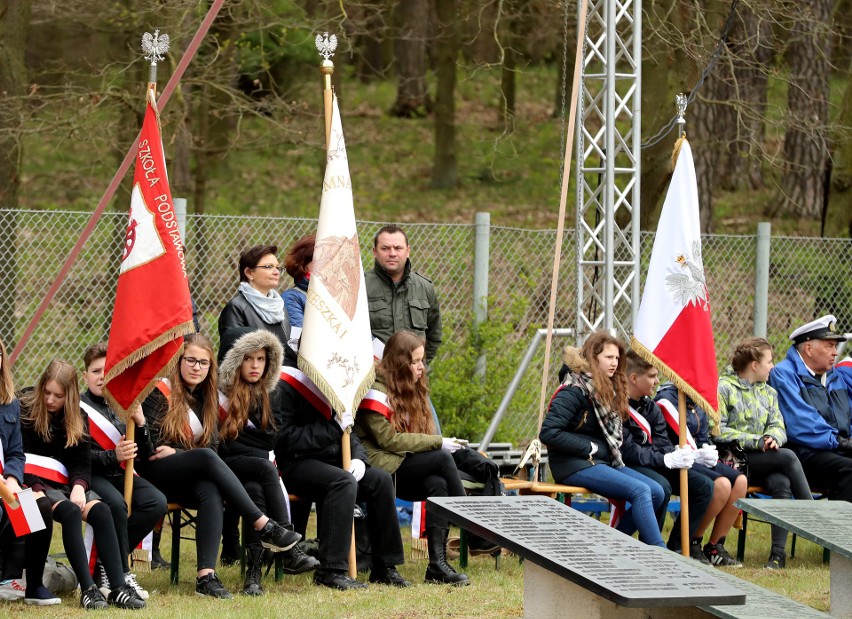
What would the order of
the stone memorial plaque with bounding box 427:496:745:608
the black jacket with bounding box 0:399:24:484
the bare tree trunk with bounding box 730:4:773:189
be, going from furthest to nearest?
the bare tree trunk with bounding box 730:4:773:189, the black jacket with bounding box 0:399:24:484, the stone memorial plaque with bounding box 427:496:745:608

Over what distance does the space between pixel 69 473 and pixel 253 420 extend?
42.5 inches

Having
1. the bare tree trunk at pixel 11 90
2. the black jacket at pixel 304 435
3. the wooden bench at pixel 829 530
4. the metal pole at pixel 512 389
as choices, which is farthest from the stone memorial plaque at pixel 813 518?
the bare tree trunk at pixel 11 90

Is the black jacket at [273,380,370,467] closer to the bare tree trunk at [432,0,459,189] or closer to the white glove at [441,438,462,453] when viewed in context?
the white glove at [441,438,462,453]

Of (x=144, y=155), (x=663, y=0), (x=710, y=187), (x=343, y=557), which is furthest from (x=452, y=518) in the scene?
(x=710, y=187)

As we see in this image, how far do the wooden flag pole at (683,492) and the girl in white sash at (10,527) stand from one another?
397 cm

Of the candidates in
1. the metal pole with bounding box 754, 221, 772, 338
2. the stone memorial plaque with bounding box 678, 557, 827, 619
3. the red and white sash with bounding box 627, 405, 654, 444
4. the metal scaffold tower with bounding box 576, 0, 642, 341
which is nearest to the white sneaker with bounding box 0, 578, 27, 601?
the stone memorial plaque with bounding box 678, 557, 827, 619

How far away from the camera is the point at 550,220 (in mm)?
22734

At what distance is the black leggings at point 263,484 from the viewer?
24.5 ft

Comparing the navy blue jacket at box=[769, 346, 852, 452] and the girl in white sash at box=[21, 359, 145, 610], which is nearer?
the girl in white sash at box=[21, 359, 145, 610]

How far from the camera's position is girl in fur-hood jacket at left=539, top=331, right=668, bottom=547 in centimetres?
834

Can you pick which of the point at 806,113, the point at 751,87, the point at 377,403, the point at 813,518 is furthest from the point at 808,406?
the point at 751,87

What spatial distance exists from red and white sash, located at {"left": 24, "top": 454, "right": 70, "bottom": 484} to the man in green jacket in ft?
8.39

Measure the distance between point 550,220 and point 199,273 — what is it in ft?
42.5

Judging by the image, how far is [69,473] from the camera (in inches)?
276
